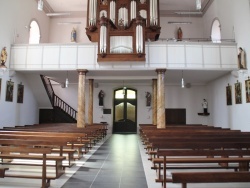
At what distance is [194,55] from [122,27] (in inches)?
153

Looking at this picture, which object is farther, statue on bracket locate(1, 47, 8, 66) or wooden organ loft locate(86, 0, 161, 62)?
statue on bracket locate(1, 47, 8, 66)

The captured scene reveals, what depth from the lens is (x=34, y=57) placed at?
11.9 meters

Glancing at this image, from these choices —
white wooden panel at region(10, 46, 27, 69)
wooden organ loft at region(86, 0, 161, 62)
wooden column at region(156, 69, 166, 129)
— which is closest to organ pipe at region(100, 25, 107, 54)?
wooden organ loft at region(86, 0, 161, 62)

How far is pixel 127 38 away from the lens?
11.1 m

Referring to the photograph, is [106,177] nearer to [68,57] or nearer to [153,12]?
[68,57]

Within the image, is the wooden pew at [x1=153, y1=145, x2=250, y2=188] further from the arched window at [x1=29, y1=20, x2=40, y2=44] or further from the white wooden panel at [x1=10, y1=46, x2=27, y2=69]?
the arched window at [x1=29, y1=20, x2=40, y2=44]

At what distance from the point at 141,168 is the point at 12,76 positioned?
366 inches

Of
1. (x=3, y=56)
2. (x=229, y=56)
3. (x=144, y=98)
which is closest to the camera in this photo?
(x=3, y=56)

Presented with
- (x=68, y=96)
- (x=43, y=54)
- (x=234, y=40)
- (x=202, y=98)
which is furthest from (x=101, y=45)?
(x=202, y=98)

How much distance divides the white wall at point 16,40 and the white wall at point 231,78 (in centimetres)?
1096

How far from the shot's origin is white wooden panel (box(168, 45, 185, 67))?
11.5 meters

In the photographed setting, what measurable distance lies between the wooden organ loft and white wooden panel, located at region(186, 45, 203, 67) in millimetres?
2176

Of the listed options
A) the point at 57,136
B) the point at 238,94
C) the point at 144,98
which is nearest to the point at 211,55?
the point at 238,94

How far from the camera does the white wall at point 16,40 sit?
37.3 ft
